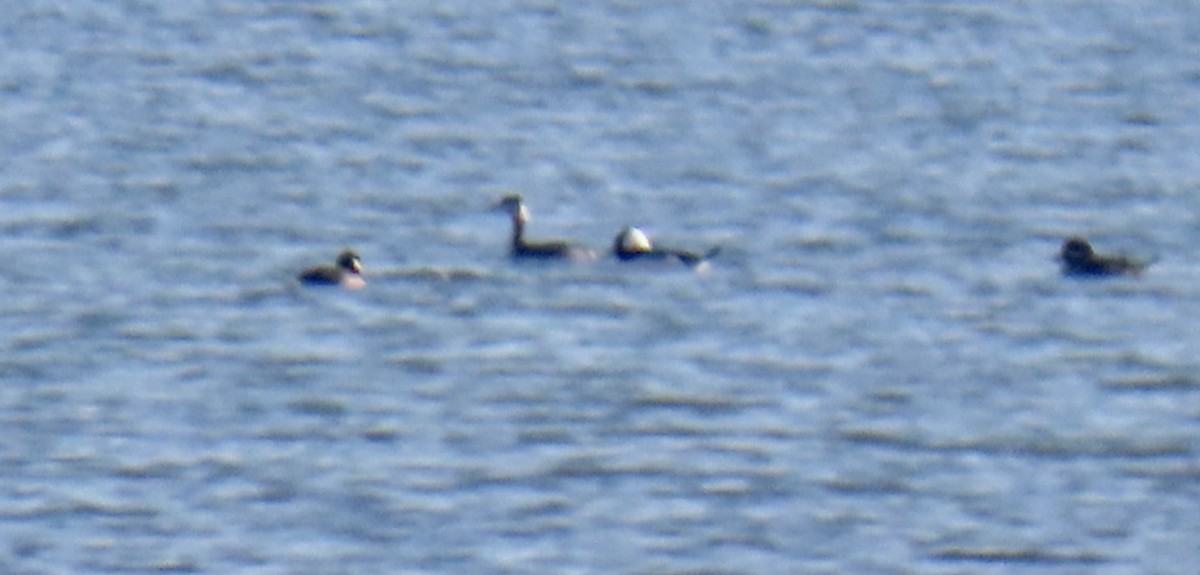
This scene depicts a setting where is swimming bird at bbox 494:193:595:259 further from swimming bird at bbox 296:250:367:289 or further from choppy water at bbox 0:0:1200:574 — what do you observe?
swimming bird at bbox 296:250:367:289

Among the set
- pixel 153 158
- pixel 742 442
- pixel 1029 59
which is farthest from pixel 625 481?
pixel 1029 59

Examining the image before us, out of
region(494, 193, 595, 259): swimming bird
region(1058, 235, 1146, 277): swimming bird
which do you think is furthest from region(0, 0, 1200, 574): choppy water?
region(494, 193, 595, 259): swimming bird

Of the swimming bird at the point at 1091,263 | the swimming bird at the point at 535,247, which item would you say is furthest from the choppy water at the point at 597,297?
the swimming bird at the point at 535,247

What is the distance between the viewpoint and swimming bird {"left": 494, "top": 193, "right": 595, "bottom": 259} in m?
29.5

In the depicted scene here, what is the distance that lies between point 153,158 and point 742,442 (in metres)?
12.3

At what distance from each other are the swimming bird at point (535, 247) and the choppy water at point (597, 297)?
329mm

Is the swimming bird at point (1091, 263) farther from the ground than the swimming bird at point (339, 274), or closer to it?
farther from the ground

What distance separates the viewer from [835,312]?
27.5m

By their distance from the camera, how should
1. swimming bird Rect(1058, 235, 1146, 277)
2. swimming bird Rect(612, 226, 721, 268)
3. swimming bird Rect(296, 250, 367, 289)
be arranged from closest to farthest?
swimming bird Rect(296, 250, 367, 289)
swimming bird Rect(1058, 235, 1146, 277)
swimming bird Rect(612, 226, 721, 268)

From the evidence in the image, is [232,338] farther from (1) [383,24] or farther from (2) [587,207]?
(1) [383,24]

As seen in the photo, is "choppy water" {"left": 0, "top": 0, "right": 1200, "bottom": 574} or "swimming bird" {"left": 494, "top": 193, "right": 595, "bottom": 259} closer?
"choppy water" {"left": 0, "top": 0, "right": 1200, "bottom": 574}

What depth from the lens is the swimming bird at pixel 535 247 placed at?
2947 cm

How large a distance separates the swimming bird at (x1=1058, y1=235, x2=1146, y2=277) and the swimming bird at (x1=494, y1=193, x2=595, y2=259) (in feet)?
13.6

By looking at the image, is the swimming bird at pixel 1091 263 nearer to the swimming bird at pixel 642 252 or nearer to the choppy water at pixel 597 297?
the choppy water at pixel 597 297
